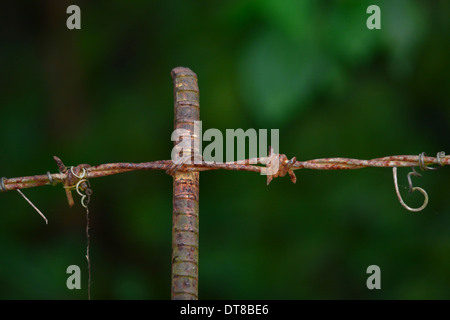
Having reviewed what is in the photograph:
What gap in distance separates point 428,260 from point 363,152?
1.45 feet

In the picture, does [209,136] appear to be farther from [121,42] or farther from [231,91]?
[121,42]

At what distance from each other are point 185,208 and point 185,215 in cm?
1

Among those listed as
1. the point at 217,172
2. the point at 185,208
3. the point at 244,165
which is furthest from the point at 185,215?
the point at 217,172

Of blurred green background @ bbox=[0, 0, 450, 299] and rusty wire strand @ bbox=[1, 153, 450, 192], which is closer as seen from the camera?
rusty wire strand @ bbox=[1, 153, 450, 192]

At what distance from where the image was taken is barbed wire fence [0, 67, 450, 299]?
1.21 m

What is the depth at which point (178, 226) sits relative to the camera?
1223 millimetres

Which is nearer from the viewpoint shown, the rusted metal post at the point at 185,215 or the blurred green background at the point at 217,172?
the rusted metal post at the point at 185,215

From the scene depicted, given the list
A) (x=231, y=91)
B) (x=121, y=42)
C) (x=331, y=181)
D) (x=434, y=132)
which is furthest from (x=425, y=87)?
(x=121, y=42)

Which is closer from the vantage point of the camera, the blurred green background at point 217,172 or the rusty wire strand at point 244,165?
the rusty wire strand at point 244,165

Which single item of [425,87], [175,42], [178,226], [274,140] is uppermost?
[175,42]

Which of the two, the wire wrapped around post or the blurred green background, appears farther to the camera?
the blurred green background

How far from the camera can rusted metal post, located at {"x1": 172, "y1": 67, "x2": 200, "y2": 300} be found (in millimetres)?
1205

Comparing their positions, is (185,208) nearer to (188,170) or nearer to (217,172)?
(188,170)

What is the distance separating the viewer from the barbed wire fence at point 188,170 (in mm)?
1209
